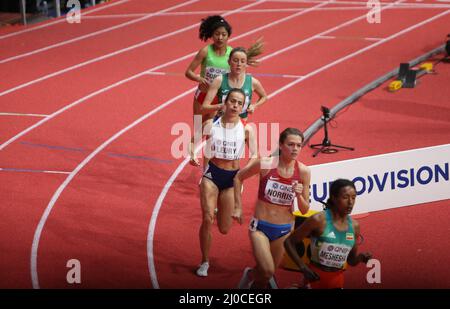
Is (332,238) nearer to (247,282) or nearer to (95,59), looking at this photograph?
(247,282)

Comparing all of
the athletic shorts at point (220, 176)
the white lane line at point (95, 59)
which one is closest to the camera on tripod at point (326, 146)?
the athletic shorts at point (220, 176)

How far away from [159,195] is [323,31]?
9.18m

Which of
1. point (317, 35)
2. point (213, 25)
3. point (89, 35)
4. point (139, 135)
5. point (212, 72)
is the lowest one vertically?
point (139, 135)

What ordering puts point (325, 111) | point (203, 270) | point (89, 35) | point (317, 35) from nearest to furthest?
point (203, 270) < point (325, 111) < point (317, 35) < point (89, 35)

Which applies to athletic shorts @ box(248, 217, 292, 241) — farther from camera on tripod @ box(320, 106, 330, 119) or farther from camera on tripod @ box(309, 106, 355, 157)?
camera on tripod @ box(320, 106, 330, 119)

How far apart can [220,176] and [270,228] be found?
1.13 m

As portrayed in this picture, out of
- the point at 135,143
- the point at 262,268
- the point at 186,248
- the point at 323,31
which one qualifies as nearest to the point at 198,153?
the point at 135,143

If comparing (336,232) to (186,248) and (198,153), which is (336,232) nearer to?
(186,248)

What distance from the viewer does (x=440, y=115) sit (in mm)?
13219

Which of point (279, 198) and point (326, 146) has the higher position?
point (279, 198)

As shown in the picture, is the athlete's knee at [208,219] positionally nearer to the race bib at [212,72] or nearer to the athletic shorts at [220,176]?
the athletic shorts at [220,176]

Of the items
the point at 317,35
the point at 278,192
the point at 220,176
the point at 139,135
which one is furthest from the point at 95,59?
the point at 278,192

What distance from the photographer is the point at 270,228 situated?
6984 mm

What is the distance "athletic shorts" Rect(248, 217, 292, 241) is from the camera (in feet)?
22.9
